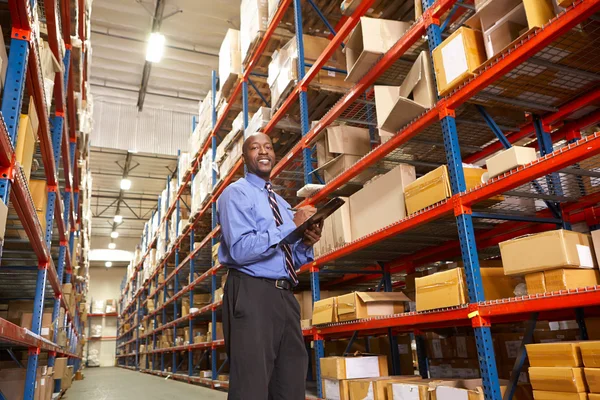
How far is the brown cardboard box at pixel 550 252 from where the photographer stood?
7.91 feet

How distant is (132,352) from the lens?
64.5 feet

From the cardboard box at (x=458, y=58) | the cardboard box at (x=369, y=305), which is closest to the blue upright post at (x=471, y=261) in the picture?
the cardboard box at (x=458, y=58)

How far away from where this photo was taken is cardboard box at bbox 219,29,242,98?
7125 mm

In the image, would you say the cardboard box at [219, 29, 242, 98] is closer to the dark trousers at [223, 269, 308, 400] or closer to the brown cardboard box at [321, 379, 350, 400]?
the brown cardboard box at [321, 379, 350, 400]

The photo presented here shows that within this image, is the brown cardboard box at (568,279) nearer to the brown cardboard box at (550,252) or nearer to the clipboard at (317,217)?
the brown cardboard box at (550,252)

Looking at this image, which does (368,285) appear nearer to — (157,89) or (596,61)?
(596,61)

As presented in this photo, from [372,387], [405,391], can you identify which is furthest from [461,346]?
[405,391]

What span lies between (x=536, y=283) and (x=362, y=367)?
1.90 metres

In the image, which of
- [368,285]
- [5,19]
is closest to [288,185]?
[368,285]

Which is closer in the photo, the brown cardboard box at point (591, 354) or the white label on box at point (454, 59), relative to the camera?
the brown cardboard box at point (591, 354)

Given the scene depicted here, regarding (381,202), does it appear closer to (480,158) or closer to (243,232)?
(480,158)

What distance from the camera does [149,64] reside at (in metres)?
13.1

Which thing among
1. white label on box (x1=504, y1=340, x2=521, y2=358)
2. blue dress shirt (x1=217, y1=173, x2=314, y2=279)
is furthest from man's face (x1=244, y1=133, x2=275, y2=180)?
white label on box (x1=504, y1=340, x2=521, y2=358)

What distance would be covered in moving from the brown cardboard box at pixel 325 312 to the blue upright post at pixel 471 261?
5.29 ft
